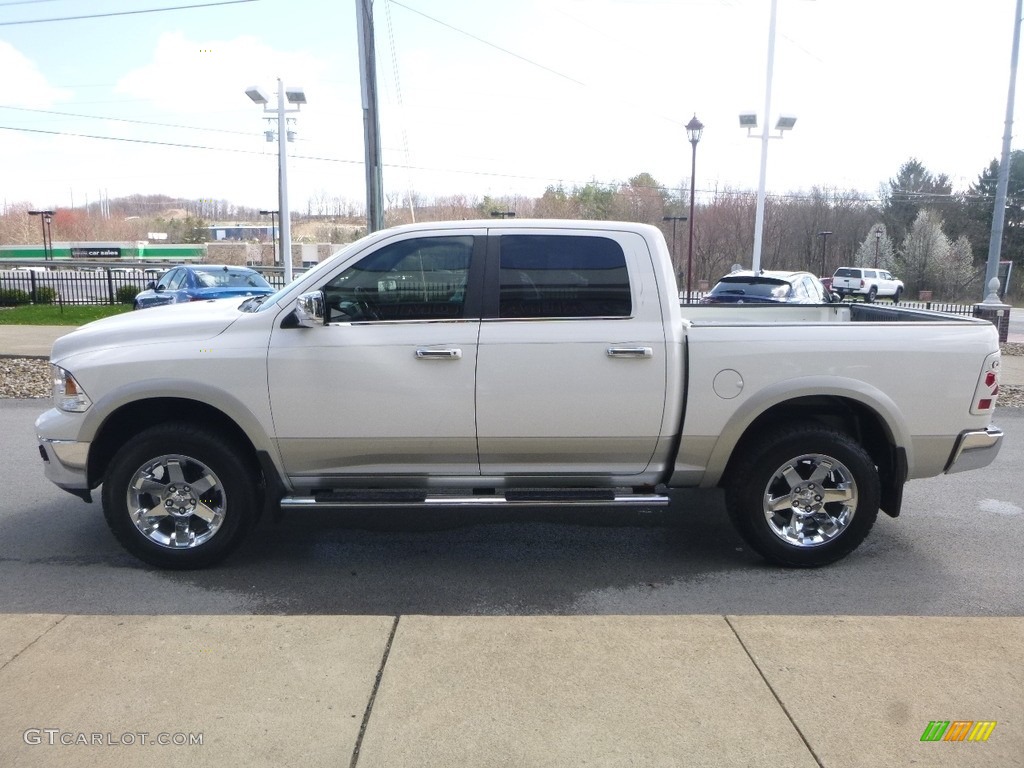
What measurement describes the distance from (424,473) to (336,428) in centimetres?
58

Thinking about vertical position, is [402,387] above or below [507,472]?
above

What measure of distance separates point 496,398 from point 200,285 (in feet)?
50.2

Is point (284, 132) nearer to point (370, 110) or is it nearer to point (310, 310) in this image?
point (370, 110)

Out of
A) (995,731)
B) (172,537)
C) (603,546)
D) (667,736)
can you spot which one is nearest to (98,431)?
(172,537)

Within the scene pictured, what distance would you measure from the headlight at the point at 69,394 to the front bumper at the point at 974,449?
5.10 m

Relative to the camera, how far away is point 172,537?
4816 mm

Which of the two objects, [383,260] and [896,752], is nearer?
[896,752]

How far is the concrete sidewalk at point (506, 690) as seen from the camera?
9.76 ft

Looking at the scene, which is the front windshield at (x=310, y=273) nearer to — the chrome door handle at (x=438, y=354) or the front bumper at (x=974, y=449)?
the chrome door handle at (x=438, y=354)

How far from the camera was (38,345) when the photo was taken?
15602 mm

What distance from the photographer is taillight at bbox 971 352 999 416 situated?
4.82m

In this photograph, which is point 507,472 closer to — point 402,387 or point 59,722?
point 402,387

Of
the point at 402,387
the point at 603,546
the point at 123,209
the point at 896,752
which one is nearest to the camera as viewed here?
the point at 896,752

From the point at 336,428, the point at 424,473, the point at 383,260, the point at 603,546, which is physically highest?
the point at 383,260
